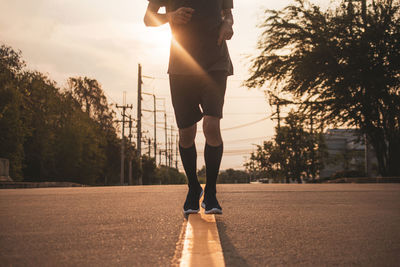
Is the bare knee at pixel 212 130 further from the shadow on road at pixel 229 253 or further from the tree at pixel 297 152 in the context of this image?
the tree at pixel 297 152

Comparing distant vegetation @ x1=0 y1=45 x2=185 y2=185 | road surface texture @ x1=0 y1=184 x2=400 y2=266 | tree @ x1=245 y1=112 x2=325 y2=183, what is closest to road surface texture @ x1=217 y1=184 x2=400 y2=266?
road surface texture @ x1=0 y1=184 x2=400 y2=266

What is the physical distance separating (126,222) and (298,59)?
1910 centimetres

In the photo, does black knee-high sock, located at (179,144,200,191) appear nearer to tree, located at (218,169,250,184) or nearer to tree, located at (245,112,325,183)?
tree, located at (245,112,325,183)

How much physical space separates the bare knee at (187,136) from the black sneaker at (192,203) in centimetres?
42

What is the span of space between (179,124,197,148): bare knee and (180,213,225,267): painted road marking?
101cm

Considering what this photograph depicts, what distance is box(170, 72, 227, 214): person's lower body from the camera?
4.19 m

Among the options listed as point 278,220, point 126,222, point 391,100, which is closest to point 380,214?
point 278,220

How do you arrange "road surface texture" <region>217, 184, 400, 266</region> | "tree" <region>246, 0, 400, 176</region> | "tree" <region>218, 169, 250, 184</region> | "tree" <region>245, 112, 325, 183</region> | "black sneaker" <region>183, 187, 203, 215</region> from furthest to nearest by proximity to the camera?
"tree" <region>218, 169, 250, 184</region> < "tree" <region>245, 112, 325, 183</region> < "tree" <region>246, 0, 400, 176</region> < "black sneaker" <region>183, 187, 203, 215</region> < "road surface texture" <region>217, 184, 400, 266</region>

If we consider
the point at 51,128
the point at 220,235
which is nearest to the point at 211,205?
the point at 220,235

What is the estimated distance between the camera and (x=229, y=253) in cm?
236

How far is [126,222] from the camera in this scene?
3.54m

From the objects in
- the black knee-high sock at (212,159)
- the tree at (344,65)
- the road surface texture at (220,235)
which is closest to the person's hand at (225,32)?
the black knee-high sock at (212,159)

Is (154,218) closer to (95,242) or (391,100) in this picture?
(95,242)

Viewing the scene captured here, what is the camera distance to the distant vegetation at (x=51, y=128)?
3056 cm
